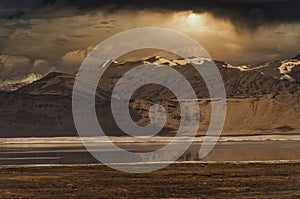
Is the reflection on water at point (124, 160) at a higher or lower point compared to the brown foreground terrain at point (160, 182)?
higher

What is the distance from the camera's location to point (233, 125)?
144750 mm

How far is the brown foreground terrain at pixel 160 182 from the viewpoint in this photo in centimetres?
2739

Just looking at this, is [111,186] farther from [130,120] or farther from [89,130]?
[130,120]

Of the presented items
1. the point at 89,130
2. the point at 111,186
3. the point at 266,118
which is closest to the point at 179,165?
the point at 111,186

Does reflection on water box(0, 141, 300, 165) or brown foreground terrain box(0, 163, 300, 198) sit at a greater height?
reflection on water box(0, 141, 300, 165)

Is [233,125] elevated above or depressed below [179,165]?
above

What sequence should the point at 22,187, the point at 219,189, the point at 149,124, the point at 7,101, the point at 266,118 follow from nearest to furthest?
the point at 219,189
the point at 22,187
the point at 149,124
the point at 266,118
the point at 7,101

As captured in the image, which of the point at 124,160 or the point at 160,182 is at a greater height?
the point at 124,160

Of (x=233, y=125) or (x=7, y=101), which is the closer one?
(x=233, y=125)

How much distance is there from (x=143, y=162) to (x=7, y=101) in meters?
131

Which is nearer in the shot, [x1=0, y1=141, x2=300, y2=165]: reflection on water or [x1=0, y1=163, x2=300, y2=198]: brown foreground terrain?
[x1=0, y1=163, x2=300, y2=198]: brown foreground terrain

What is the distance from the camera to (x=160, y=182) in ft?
104

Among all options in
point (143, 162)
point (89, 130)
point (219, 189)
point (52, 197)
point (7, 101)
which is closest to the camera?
point (52, 197)

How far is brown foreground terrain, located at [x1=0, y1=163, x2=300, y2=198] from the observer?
2739 centimetres
